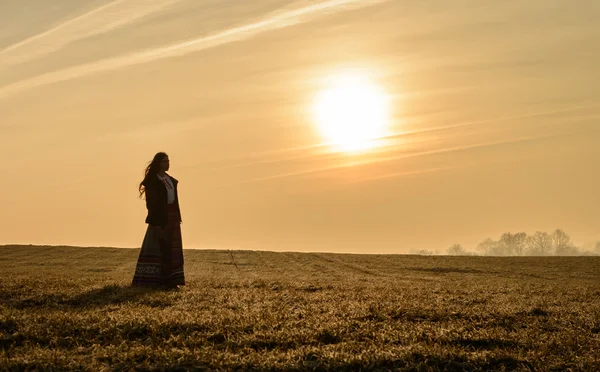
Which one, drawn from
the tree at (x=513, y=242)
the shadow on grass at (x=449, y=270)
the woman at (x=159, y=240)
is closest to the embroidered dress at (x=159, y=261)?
the woman at (x=159, y=240)

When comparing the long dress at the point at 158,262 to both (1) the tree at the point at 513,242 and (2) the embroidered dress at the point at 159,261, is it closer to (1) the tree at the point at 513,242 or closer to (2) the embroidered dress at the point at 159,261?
(2) the embroidered dress at the point at 159,261

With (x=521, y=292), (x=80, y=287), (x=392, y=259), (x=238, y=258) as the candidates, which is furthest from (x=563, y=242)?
(x=80, y=287)

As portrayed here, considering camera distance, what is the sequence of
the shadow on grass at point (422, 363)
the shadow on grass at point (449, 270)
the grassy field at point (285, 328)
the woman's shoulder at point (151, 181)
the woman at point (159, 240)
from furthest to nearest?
the shadow on grass at point (449, 270)
the woman's shoulder at point (151, 181)
the woman at point (159, 240)
the grassy field at point (285, 328)
the shadow on grass at point (422, 363)

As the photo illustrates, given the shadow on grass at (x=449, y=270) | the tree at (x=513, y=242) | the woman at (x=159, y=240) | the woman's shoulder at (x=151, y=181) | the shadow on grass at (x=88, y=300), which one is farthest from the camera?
the tree at (x=513, y=242)

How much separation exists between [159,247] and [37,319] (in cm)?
677

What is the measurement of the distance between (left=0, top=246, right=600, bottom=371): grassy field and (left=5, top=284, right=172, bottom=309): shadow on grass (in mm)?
35

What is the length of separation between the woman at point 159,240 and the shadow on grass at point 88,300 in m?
1.96

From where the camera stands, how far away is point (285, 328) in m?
12.4

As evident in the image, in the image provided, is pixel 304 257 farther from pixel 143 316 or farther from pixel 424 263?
pixel 143 316

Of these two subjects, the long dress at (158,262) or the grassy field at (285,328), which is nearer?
the grassy field at (285,328)

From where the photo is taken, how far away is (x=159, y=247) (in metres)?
19.5

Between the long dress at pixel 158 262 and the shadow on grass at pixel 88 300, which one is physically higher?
the long dress at pixel 158 262

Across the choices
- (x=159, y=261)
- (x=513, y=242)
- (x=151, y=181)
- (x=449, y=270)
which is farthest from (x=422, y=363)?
(x=513, y=242)

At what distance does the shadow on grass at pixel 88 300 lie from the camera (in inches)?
606
